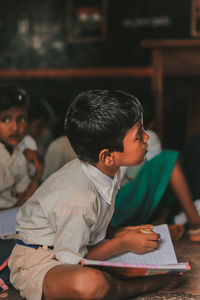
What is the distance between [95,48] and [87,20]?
21 cm

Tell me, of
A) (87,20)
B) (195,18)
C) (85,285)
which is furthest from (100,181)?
(87,20)

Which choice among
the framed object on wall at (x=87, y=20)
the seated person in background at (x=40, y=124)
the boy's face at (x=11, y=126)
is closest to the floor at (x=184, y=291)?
the boy's face at (x=11, y=126)

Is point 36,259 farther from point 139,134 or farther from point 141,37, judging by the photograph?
point 141,37

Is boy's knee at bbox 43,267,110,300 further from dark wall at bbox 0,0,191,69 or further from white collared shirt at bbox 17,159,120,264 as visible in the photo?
dark wall at bbox 0,0,191,69

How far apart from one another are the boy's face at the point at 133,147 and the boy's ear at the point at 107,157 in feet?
0.05

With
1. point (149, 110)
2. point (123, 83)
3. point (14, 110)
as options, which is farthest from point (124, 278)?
point (123, 83)

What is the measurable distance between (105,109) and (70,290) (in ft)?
1.49

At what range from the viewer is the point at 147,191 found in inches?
72.7

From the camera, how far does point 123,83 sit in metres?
3.56

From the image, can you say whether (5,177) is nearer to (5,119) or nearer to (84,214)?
(5,119)

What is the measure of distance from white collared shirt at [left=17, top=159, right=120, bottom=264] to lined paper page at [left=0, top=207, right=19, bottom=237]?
25 cm

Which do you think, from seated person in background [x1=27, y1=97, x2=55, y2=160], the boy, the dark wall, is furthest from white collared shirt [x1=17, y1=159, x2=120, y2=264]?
the dark wall

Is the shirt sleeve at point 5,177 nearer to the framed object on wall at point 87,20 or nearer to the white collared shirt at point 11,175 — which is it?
the white collared shirt at point 11,175

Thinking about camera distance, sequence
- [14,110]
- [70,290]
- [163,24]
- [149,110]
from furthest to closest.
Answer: [163,24] → [149,110] → [14,110] → [70,290]
